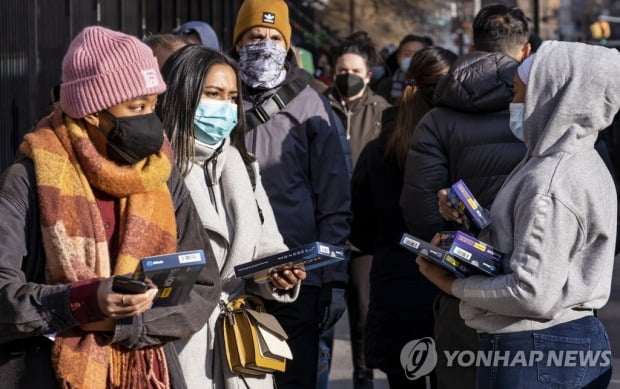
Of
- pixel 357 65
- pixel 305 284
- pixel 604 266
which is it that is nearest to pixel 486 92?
pixel 305 284

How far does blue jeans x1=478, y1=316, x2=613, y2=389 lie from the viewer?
409cm

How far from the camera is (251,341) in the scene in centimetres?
455

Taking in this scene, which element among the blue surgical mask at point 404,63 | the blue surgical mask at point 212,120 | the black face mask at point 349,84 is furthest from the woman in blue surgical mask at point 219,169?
the blue surgical mask at point 404,63

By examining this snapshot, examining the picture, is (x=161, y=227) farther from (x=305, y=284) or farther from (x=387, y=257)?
(x=387, y=257)

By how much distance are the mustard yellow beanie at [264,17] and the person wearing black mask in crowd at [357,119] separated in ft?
7.05

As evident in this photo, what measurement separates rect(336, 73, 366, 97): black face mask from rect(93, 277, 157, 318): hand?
17.7 feet

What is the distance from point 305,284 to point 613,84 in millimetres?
2075

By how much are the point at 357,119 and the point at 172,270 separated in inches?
211

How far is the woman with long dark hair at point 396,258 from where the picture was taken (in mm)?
6434

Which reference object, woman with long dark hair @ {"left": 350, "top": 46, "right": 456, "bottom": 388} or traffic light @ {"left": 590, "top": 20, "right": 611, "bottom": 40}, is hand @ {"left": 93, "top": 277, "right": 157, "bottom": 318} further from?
traffic light @ {"left": 590, "top": 20, "right": 611, "bottom": 40}

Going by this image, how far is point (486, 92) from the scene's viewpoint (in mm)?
5473

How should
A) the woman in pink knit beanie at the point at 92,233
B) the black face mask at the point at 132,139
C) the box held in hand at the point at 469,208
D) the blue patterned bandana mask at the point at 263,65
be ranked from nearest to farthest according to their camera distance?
the woman in pink knit beanie at the point at 92,233 < the black face mask at the point at 132,139 < the box held in hand at the point at 469,208 < the blue patterned bandana mask at the point at 263,65

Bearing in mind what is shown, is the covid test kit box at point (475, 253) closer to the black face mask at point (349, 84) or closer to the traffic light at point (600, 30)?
the black face mask at point (349, 84)

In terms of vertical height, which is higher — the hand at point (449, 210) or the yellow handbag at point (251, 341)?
the hand at point (449, 210)
